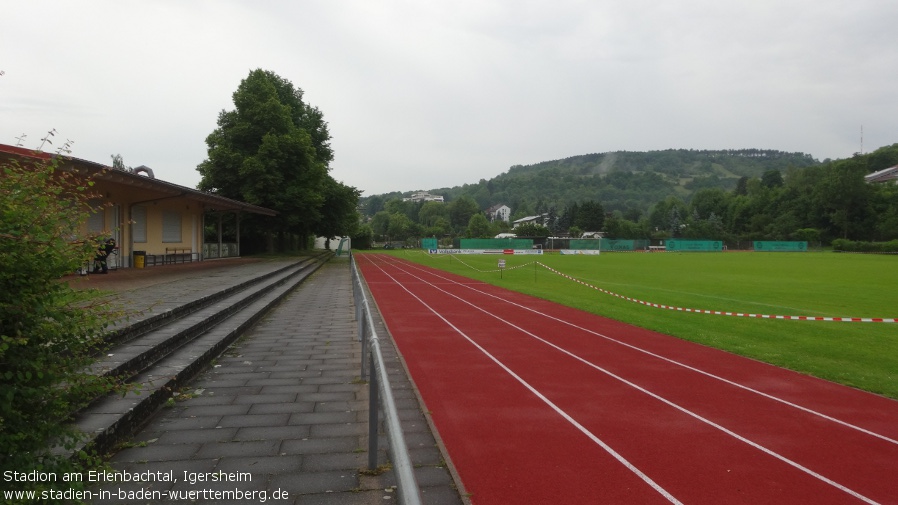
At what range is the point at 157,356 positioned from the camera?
20.4 feet

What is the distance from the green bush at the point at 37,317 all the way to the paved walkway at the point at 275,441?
3.96 ft

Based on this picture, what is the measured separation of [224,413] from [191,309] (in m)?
4.59

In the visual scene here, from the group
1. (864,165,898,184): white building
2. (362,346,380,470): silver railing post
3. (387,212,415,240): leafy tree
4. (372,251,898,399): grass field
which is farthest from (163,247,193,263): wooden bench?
(864,165,898,184): white building

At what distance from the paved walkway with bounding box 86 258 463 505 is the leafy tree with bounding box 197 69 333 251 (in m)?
28.3

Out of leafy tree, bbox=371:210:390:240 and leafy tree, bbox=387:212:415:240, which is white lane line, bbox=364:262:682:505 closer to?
leafy tree, bbox=387:212:415:240

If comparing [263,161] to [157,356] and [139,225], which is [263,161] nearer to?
[139,225]

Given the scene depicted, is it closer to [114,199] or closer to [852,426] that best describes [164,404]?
[852,426]

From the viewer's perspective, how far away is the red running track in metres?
4.19

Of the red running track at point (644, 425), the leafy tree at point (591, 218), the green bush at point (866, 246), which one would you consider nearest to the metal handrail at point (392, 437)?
the red running track at point (644, 425)

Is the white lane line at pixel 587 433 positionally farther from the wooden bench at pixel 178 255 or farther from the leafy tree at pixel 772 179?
the leafy tree at pixel 772 179

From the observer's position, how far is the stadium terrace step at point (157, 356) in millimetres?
4164

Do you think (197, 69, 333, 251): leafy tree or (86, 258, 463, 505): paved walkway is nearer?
(86, 258, 463, 505): paved walkway

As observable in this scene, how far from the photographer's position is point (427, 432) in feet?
16.3

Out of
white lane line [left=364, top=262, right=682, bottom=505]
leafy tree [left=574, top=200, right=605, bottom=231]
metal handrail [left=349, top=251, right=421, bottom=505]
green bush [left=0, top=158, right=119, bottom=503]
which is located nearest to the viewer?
metal handrail [left=349, top=251, right=421, bottom=505]
